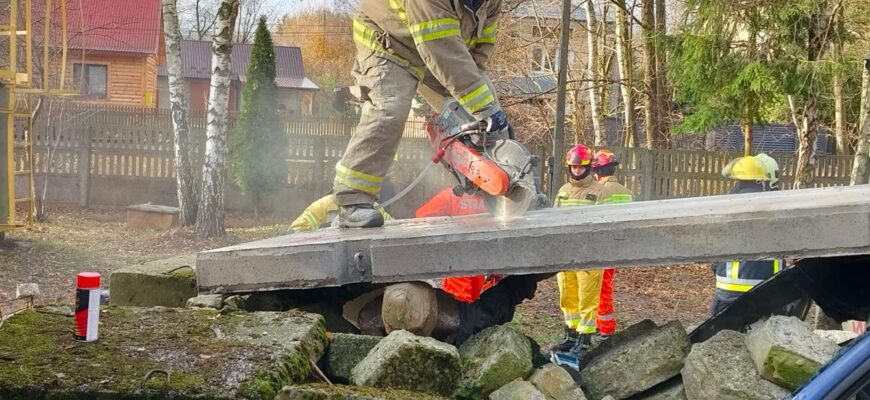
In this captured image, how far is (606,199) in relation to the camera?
8.38 m

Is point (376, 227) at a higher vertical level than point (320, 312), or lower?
higher

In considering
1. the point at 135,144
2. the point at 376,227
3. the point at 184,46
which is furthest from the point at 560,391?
the point at 184,46

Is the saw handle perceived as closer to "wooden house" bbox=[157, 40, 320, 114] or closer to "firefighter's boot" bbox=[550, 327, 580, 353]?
"firefighter's boot" bbox=[550, 327, 580, 353]

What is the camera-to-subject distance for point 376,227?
4.80 m

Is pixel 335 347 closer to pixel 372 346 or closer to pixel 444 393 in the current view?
pixel 372 346

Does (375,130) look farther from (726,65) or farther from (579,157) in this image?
(726,65)

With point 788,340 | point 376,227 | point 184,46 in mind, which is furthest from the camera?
point 184,46

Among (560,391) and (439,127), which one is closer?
(560,391)

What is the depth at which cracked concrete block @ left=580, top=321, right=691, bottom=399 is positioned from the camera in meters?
4.09

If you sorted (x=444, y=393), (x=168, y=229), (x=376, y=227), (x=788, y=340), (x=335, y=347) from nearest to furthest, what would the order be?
(x=788, y=340) → (x=444, y=393) → (x=335, y=347) → (x=376, y=227) → (x=168, y=229)

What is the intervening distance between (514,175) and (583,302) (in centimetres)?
353

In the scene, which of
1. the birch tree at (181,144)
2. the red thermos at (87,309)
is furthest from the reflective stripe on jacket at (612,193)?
the birch tree at (181,144)

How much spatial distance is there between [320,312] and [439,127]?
1213mm

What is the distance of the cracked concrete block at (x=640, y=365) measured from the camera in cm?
409
